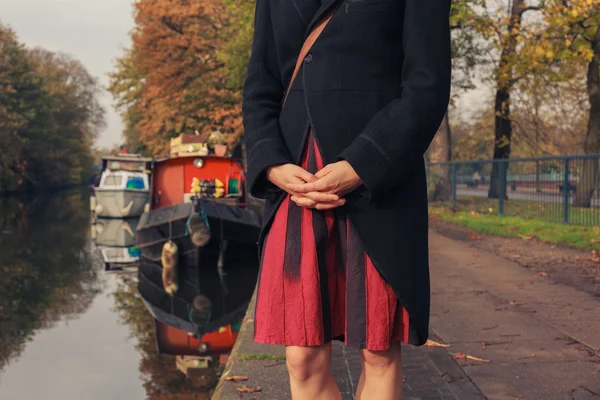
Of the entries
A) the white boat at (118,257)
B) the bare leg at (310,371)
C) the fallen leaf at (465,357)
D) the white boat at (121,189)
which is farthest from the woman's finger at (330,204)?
the white boat at (121,189)

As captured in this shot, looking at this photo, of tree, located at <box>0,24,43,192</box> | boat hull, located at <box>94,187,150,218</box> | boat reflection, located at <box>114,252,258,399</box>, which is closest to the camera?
boat reflection, located at <box>114,252,258,399</box>

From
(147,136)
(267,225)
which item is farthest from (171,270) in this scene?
(147,136)

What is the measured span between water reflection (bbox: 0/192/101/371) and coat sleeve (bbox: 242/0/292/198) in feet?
20.1

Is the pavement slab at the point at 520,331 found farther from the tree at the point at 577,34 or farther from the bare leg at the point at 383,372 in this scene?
the tree at the point at 577,34

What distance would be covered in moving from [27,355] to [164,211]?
26.2 ft

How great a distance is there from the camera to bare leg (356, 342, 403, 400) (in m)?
2.19

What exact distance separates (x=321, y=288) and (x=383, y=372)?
1.15 feet

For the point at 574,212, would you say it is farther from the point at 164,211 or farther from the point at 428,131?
the point at 428,131

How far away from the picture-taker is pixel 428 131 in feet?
6.94

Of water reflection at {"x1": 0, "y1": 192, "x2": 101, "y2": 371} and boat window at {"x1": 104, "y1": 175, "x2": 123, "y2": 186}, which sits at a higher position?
boat window at {"x1": 104, "y1": 175, "x2": 123, "y2": 186}

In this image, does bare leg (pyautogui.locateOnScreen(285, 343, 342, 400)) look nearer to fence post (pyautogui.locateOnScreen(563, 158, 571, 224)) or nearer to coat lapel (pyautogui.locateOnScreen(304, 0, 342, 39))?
coat lapel (pyautogui.locateOnScreen(304, 0, 342, 39))

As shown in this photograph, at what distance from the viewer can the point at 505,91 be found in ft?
77.5

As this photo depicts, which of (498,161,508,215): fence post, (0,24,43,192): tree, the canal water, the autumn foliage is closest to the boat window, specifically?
the autumn foliage

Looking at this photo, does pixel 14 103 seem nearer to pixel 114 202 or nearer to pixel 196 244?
pixel 114 202
